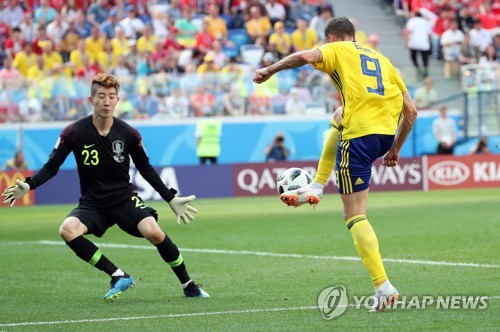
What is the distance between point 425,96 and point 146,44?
25.5ft

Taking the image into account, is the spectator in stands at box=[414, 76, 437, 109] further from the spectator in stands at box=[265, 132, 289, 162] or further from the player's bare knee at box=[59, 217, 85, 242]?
the player's bare knee at box=[59, 217, 85, 242]

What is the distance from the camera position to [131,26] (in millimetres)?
30094

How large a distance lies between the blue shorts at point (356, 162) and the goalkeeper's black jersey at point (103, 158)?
1.92 metres

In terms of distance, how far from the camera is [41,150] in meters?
28.0

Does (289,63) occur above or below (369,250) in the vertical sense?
above

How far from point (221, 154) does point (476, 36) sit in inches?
341

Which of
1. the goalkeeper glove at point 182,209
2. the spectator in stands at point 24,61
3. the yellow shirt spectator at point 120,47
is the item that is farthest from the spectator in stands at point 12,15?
the goalkeeper glove at point 182,209

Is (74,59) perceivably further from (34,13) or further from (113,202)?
(113,202)

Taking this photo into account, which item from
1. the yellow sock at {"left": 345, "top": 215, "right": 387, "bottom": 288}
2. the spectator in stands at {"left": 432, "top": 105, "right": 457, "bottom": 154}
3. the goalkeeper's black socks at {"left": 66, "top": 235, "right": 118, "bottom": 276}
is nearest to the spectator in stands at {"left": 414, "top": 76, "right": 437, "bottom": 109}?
the spectator in stands at {"left": 432, "top": 105, "right": 457, "bottom": 154}

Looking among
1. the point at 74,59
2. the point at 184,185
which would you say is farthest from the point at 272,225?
the point at 74,59

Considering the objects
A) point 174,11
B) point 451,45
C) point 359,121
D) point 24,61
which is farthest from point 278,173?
point 359,121

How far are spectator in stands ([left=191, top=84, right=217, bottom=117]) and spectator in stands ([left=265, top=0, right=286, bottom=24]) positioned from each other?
4.43 m

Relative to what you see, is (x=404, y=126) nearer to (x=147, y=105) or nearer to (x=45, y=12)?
(x=147, y=105)

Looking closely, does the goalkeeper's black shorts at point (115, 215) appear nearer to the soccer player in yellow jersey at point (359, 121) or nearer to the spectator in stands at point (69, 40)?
the soccer player in yellow jersey at point (359, 121)
